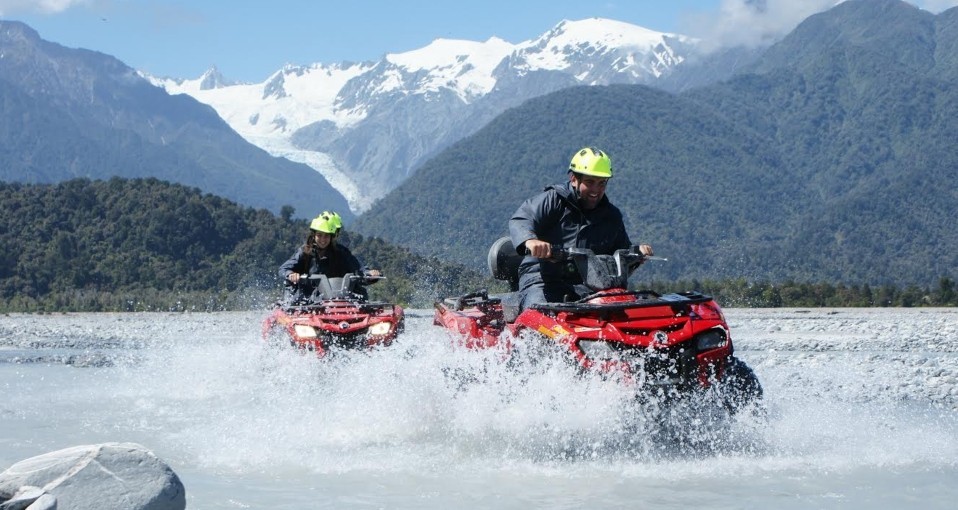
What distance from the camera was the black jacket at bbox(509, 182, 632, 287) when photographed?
32.1ft

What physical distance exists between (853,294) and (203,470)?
41.5m

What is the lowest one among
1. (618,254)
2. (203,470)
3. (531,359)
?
(203,470)

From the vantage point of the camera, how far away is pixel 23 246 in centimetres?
5675

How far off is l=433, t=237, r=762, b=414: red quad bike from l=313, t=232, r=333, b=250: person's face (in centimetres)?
675

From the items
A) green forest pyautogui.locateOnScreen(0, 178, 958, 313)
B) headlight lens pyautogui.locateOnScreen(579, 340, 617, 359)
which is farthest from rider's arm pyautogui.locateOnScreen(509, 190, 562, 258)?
green forest pyautogui.locateOnScreen(0, 178, 958, 313)

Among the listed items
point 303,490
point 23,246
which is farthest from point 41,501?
point 23,246

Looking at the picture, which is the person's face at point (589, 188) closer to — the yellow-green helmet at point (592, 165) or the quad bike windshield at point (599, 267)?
the yellow-green helmet at point (592, 165)

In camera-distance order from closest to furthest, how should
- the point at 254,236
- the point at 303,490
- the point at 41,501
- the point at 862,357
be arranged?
1. the point at 41,501
2. the point at 303,490
3. the point at 862,357
4. the point at 254,236

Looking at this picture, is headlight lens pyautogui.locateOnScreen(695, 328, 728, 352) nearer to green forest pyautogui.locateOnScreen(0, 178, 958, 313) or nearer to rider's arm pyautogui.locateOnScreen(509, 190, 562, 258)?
rider's arm pyautogui.locateOnScreen(509, 190, 562, 258)

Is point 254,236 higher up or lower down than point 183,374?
higher up

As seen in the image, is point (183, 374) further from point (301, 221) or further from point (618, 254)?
point (301, 221)

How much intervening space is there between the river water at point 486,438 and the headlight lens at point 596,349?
0.61ft

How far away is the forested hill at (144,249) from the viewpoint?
5541 centimetres

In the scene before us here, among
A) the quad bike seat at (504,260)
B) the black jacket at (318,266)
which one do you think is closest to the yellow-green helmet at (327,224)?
the black jacket at (318,266)
